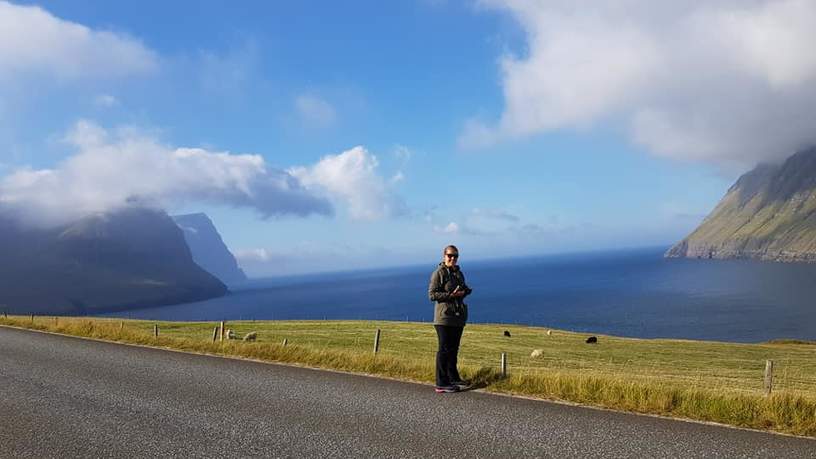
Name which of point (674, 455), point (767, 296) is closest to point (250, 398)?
point (674, 455)

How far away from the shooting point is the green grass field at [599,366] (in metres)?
8.72

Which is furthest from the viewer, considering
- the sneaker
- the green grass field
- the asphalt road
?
the sneaker

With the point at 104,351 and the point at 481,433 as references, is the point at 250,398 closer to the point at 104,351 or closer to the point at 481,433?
the point at 481,433

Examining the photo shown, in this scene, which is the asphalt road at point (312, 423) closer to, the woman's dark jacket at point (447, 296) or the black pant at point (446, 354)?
the black pant at point (446, 354)

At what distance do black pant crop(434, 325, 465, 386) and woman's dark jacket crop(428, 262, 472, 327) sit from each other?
16cm

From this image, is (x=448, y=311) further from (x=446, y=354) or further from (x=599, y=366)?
(x=599, y=366)

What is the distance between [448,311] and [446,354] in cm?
90

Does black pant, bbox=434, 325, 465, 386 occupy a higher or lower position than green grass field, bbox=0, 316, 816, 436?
higher

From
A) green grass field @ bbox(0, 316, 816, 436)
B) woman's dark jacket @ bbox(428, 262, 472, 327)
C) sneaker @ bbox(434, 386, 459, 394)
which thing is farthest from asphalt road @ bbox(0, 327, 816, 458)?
woman's dark jacket @ bbox(428, 262, 472, 327)

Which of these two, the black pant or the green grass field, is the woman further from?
the green grass field

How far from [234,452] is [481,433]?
360 cm

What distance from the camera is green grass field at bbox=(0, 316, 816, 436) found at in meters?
8.72

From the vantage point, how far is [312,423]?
8.70m

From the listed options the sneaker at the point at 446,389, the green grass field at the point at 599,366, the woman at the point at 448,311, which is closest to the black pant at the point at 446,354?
the woman at the point at 448,311
